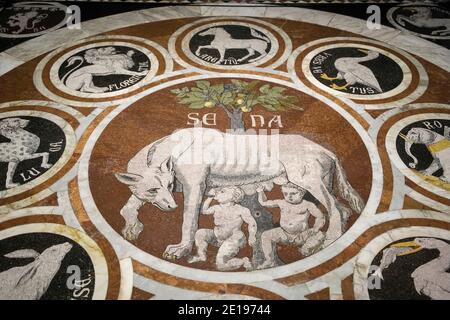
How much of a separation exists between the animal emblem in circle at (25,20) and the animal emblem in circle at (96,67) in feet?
3.19

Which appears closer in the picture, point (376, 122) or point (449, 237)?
point (449, 237)

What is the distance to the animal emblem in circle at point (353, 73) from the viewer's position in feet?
14.6

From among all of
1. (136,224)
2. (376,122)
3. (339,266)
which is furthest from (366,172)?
(136,224)

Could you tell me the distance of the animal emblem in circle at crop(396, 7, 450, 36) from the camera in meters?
5.20

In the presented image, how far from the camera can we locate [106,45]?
195 inches

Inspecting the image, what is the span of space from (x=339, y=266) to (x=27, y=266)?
2.08 m

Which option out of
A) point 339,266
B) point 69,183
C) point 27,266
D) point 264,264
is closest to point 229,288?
point 264,264

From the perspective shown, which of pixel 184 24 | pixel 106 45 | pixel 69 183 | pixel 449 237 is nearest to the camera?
pixel 449 237

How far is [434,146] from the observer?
377 centimetres

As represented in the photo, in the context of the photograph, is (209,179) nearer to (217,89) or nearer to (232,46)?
(217,89)
